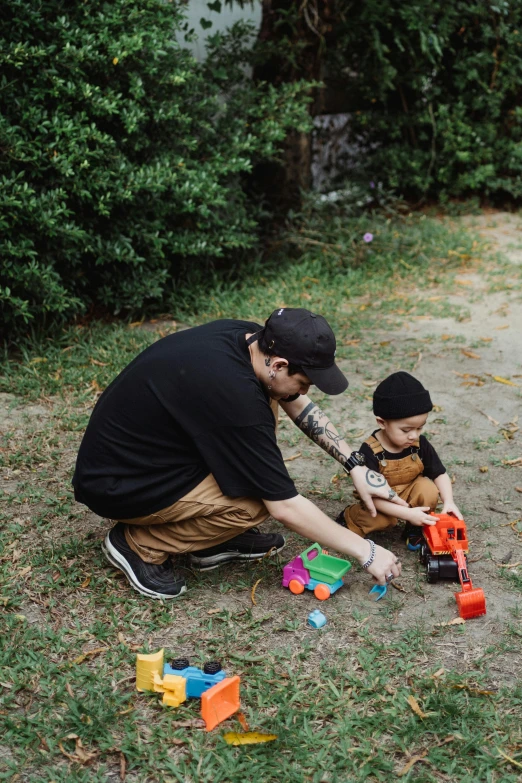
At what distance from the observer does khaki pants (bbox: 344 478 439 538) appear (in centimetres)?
373

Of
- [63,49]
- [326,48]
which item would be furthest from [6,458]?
[326,48]

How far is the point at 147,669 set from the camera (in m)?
2.91

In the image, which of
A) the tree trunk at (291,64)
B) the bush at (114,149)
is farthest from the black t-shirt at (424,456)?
the tree trunk at (291,64)

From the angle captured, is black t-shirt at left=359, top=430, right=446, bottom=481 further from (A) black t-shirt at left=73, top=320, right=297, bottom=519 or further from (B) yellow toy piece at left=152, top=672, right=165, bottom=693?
(B) yellow toy piece at left=152, top=672, right=165, bottom=693

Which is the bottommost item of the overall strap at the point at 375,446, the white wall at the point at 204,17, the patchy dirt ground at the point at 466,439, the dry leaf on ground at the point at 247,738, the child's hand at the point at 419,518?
the patchy dirt ground at the point at 466,439

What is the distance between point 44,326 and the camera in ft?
19.9

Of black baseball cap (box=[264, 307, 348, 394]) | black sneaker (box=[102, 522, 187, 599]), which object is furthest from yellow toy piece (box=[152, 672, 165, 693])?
black baseball cap (box=[264, 307, 348, 394])

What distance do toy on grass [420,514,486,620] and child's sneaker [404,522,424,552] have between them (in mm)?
141

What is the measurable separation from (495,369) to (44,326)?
3.16m

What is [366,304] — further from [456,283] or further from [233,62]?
[233,62]

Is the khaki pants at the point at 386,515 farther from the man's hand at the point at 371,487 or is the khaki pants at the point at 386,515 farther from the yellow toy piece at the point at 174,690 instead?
the yellow toy piece at the point at 174,690

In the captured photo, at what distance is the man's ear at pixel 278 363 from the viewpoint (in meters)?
3.11

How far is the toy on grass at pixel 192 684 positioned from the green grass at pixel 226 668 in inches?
1.8

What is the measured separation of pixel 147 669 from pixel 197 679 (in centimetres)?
18
